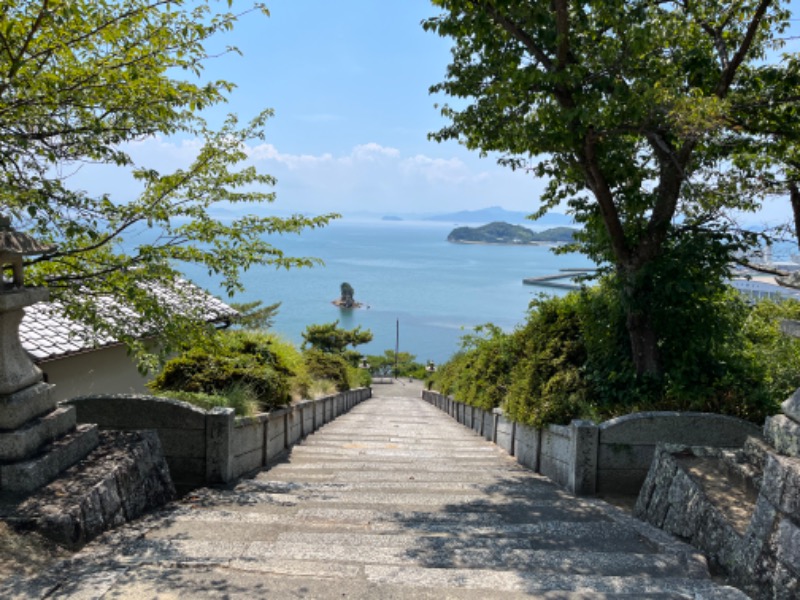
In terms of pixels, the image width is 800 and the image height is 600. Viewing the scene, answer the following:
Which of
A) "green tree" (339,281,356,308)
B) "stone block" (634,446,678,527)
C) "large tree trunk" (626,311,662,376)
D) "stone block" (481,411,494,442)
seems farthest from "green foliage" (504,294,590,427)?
"green tree" (339,281,356,308)

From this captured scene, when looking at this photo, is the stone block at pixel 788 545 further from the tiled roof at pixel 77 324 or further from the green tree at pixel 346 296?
the green tree at pixel 346 296

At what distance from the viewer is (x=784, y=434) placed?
11.7ft

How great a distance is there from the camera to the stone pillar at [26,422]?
427 cm

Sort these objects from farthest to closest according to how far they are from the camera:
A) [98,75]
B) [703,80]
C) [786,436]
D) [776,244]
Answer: [776,244] < [703,80] < [98,75] < [786,436]

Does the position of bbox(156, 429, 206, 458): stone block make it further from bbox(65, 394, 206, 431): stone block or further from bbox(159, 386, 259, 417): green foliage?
bbox(159, 386, 259, 417): green foliage

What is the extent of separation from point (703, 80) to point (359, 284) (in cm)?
13950

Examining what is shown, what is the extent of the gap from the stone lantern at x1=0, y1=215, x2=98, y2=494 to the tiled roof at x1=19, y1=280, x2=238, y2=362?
127cm

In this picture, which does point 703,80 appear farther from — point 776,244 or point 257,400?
point 257,400

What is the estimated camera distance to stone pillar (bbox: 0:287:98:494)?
427cm

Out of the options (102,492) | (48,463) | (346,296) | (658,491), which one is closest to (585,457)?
(658,491)

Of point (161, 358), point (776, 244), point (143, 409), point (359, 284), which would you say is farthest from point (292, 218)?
point (359, 284)

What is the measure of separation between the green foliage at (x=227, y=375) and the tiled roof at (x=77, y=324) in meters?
0.61

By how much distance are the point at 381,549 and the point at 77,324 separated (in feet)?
18.6

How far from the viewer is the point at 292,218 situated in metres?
6.86
